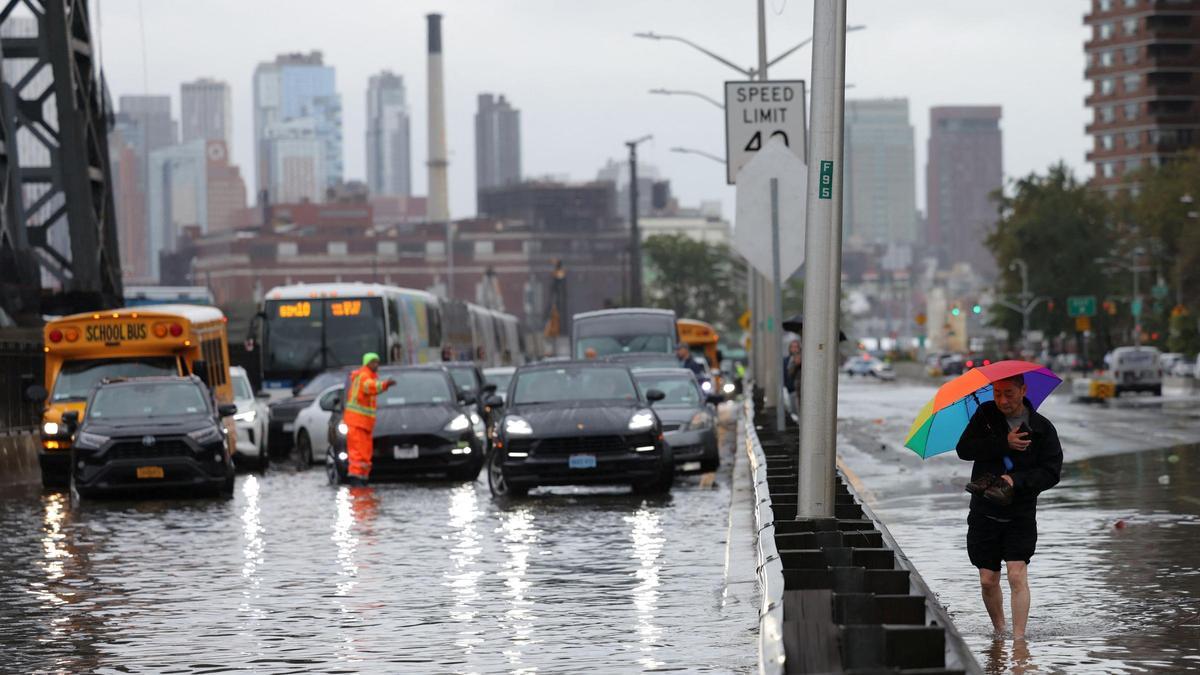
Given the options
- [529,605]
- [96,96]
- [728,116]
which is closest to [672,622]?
[529,605]

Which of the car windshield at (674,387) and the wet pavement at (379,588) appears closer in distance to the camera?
the wet pavement at (379,588)

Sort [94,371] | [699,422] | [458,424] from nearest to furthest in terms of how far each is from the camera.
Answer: [458,424], [699,422], [94,371]

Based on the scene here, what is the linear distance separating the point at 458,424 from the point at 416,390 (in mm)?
1684

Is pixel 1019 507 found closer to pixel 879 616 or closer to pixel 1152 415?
pixel 879 616

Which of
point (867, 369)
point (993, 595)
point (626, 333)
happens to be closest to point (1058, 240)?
point (867, 369)

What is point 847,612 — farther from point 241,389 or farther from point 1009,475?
point 241,389

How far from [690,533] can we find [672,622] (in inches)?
254

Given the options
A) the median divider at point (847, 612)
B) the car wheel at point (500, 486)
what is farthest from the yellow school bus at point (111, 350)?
the median divider at point (847, 612)

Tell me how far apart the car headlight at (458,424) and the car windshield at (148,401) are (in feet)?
10.3

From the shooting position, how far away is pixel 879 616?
905cm

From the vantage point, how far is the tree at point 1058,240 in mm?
126750

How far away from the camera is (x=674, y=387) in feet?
105

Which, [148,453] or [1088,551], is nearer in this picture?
[1088,551]

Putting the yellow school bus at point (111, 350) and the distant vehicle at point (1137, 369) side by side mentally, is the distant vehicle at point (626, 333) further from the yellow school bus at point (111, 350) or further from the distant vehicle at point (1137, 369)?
the yellow school bus at point (111, 350)
